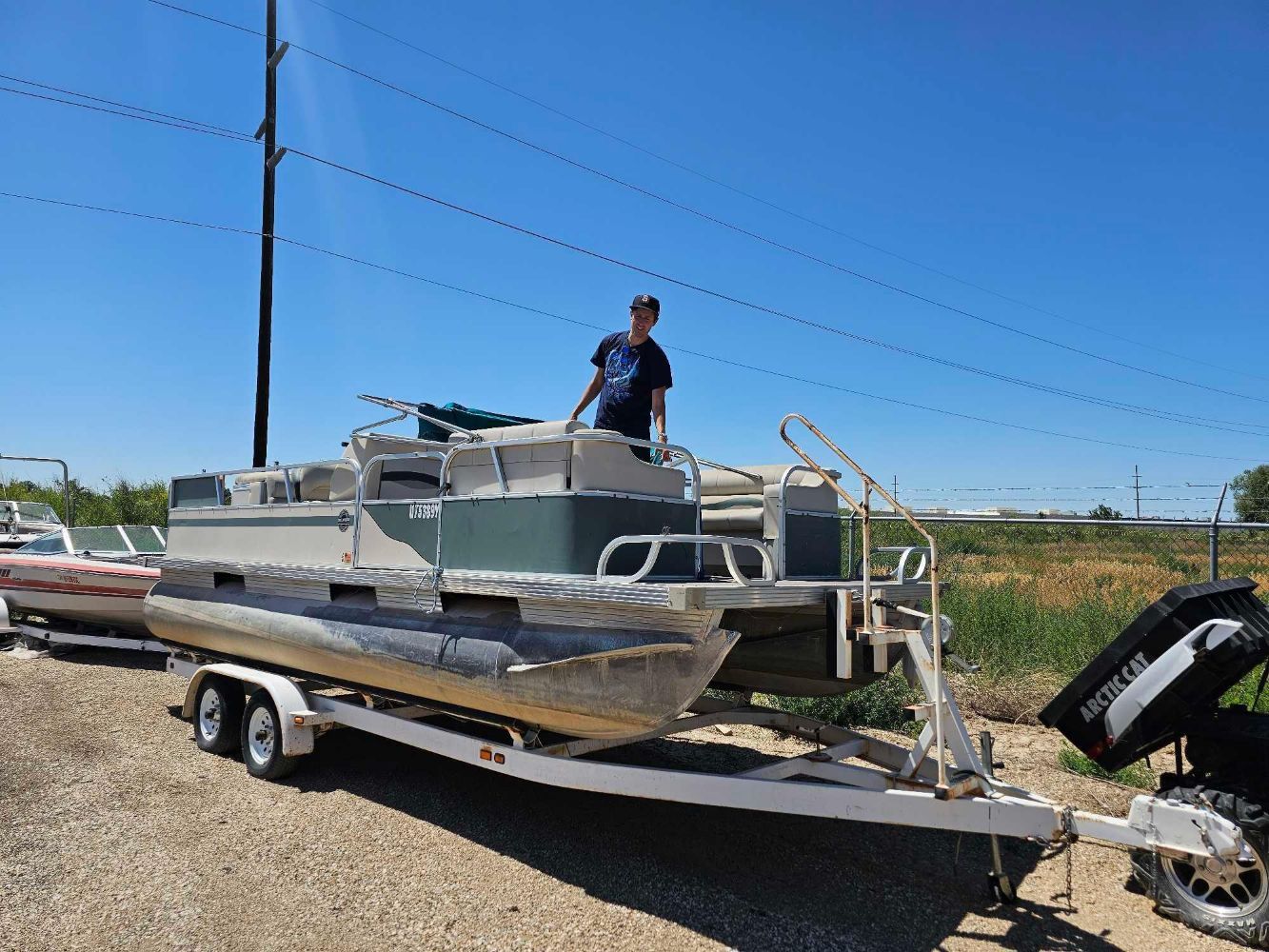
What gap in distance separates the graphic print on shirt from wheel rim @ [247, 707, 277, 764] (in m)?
3.31

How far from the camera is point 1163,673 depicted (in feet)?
13.3

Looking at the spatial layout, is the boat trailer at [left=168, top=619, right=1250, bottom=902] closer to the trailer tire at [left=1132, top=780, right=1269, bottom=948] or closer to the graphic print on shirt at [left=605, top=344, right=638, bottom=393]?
the trailer tire at [left=1132, top=780, right=1269, bottom=948]

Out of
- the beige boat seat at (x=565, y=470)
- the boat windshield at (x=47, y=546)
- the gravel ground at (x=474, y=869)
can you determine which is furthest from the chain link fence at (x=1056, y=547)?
the boat windshield at (x=47, y=546)

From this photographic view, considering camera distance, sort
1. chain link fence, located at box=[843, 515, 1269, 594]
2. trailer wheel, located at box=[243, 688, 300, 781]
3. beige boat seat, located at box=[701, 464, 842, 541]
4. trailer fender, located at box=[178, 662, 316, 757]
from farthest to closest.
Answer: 1. chain link fence, located at box=[843, 515, 1269, 594]
2. trailer wheel, located at box=[243, 688, 300, 781]
3. trailer fender, located at box=[178, 662, 316, 757]
4. beige boat seat, located at box=[701, 464, 842, 541]

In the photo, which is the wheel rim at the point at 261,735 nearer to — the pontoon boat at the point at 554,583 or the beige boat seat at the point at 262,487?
the pontoon boat at the point at 554,583

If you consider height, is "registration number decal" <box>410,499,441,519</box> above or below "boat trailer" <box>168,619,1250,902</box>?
above

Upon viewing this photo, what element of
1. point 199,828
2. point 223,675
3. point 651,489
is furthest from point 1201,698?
point 223,675

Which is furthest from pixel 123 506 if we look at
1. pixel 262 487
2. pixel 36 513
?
pixel 262 487

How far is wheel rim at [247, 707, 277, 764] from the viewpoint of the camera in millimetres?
6246

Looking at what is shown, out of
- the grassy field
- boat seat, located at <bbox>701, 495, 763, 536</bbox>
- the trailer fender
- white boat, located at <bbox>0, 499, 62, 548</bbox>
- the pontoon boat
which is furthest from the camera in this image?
white boat, located at <bbox>0, 499, 62, 548</bbox>

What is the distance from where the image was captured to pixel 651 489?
4.77 meters

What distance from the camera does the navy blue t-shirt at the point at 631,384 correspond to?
234 inches

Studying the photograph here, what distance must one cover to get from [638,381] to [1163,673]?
11.1 feet

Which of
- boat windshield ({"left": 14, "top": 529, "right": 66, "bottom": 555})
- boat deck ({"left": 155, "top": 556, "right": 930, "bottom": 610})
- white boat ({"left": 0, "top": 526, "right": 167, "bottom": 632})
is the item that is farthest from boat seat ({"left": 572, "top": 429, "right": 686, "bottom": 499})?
boat windshield ({"left": 14, "top": 529, "right": 66, "bottom": 555})
